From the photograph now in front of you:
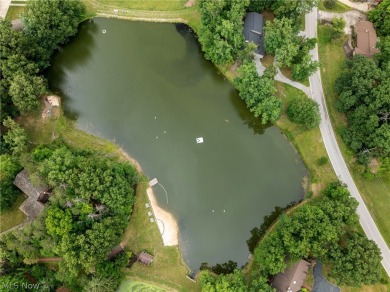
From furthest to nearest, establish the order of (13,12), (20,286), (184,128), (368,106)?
(13,12)
(184,128)
(368,106)
(20,286)

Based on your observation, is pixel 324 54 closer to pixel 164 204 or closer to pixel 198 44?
pixel 198 44

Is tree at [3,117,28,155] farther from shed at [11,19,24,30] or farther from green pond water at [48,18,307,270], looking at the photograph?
shed at [11,19,24,30]

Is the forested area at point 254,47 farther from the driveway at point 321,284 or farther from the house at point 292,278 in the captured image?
the driveway at point 321,284

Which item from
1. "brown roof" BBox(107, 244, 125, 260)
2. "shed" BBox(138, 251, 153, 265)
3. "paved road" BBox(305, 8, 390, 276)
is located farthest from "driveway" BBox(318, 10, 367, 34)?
"brown roof" BBox(107, 244, 125, 260)

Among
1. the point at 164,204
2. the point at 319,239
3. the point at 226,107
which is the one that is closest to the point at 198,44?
the point at 226,107

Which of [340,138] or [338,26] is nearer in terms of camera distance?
[340,138]

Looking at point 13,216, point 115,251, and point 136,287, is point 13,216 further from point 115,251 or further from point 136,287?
point 136,287

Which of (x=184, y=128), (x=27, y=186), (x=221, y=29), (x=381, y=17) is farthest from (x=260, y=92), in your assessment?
(x=27, y=186)
